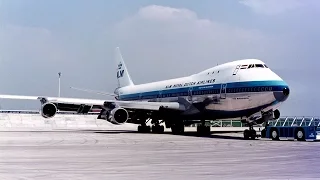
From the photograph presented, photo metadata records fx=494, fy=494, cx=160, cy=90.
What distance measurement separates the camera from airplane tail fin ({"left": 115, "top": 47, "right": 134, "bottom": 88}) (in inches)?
2184

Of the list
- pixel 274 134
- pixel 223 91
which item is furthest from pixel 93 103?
pixel 274 134

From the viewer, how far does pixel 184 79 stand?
130 ft

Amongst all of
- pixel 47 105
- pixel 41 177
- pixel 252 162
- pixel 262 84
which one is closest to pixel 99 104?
pixel 47 105

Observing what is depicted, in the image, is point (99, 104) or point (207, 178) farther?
point (99, 104)

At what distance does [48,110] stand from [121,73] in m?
18.8

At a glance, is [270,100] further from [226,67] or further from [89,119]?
[89,119]

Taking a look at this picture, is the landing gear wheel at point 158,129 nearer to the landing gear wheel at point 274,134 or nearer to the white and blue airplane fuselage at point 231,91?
the white and blue airplane fuselage at point 231,91

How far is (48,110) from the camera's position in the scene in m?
39.3

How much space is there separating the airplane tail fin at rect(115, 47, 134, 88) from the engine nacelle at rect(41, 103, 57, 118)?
16140mm

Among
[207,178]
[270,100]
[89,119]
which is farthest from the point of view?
[89,119]

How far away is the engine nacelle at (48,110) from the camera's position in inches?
1542

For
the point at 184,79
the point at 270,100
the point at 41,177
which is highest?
the point at 184,79

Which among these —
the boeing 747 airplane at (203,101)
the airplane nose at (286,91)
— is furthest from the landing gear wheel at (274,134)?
the airplane nose at (286,91)

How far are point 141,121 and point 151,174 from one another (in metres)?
31.3
